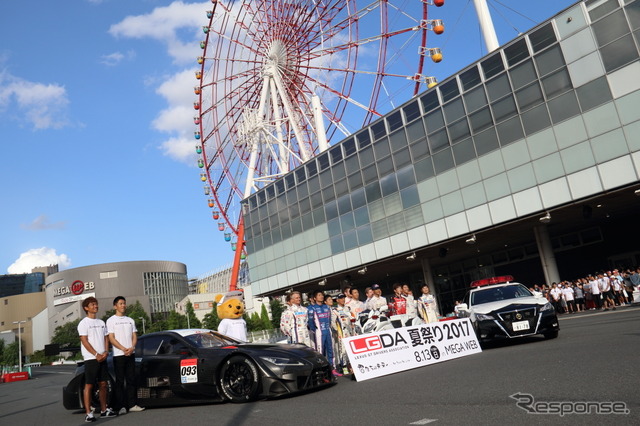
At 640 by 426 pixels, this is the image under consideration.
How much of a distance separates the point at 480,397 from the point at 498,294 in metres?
6.85

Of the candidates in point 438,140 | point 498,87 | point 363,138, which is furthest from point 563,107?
point 363,138

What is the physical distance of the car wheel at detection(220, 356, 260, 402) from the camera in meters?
7.32

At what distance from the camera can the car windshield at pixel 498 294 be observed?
11555 millimetres

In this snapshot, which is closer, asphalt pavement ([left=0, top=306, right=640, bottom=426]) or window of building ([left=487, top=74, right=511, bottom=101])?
asphalt pavement ([left=0, top=306, right=640, bottom=426])

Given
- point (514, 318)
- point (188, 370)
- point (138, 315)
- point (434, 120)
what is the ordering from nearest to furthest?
point (188, 370), point (514, 318), point (434, 120), point (138, 315)

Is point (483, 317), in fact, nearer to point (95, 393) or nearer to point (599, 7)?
point (95, 393)

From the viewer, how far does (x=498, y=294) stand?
11.7 metres

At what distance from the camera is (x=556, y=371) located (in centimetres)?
627

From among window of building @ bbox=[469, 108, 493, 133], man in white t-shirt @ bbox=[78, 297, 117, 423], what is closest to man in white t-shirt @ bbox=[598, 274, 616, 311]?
window of building @ bbox=[469, 108, 493, 133]

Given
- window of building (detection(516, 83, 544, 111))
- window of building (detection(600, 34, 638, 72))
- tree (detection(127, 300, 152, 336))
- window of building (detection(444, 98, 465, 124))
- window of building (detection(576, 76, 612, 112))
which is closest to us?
window of building (detection(600, 34, 638, 72))

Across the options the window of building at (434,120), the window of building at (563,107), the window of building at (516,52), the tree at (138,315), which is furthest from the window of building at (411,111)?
the tree at (138,315)

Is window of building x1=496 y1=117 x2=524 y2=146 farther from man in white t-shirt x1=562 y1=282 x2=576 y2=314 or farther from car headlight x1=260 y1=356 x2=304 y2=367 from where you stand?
car headlight x1=260 y1=356 x2=304 y2=367

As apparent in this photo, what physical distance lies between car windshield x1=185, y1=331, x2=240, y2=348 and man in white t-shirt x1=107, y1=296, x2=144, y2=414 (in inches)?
34.3

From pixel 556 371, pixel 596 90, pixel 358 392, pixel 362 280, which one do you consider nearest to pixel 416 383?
pixel 358 392
